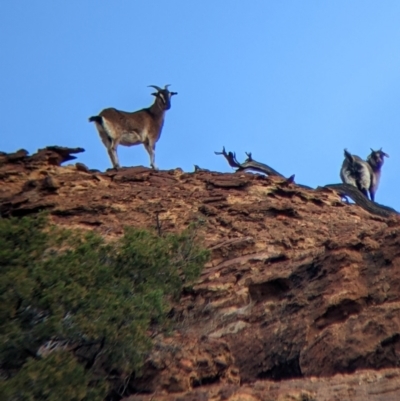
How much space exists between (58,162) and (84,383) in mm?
9568

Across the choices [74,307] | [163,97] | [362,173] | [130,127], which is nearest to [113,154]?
[130,127]

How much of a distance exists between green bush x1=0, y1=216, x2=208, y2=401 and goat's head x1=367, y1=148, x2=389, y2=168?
13.6m

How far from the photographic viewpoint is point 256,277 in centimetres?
1590

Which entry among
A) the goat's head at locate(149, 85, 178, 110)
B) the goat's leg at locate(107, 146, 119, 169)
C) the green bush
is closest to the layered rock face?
the green bush

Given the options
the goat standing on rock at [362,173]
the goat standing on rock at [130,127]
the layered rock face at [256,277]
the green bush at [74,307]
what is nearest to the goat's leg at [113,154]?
the goat standing on rock at [130,127]

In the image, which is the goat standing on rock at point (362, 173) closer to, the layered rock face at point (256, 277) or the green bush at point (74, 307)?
the layered rock face at point (256, 277)

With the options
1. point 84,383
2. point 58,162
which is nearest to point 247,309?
point 84,383

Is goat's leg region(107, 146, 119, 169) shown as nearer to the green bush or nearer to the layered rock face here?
the layered rock face

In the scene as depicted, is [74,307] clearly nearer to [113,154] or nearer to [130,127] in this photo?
[113,154]

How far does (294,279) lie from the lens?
49.9 feet

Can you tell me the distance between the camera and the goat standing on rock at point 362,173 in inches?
1055

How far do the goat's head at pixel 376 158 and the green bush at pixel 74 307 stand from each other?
13648mm

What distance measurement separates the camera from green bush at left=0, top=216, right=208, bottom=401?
12.2 m

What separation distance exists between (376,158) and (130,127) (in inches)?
278
